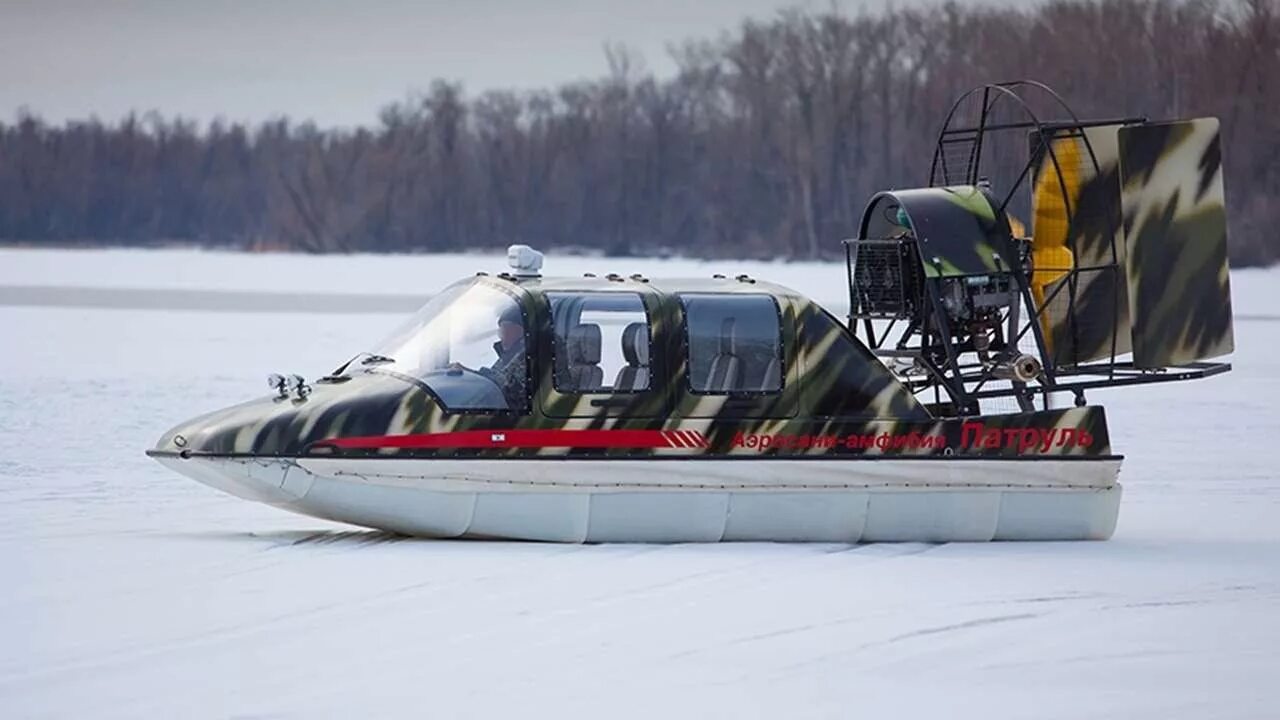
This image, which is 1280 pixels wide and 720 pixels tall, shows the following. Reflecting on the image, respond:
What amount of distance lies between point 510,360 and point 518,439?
0.40 meters

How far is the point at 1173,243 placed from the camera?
11.6m

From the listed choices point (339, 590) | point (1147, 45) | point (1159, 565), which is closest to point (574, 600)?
point (339, 590)

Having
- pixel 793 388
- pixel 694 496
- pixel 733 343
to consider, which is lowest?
pixel 694 496

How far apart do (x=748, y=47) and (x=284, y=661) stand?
70013 mm

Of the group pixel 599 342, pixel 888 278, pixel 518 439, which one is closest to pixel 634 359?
pixel 599 342

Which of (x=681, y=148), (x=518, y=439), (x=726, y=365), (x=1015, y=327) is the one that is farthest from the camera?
(x=681, y=148)

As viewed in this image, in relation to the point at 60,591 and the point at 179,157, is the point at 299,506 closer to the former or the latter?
the point at 60,591

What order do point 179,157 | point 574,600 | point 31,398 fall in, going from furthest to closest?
1. point 179,157
2. point 31,398
3. point 574,600

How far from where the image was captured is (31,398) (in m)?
18.2

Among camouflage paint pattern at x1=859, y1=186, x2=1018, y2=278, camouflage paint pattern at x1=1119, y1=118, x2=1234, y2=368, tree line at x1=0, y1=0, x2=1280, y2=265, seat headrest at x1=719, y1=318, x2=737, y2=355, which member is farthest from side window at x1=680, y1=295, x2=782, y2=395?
tree line at x1=0, y1=0, x2=1280, y2=265

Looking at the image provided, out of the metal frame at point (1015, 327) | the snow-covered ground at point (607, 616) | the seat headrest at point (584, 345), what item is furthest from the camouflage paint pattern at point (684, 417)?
the snow-covered ground at point (607, 616)

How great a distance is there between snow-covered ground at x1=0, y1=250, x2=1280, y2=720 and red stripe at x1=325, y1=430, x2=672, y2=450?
512 millimetres

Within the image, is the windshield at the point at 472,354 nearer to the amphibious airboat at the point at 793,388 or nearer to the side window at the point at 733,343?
the amphibious airboat at the point at 793,388

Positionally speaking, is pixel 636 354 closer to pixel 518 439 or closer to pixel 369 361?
pixel 518 439
